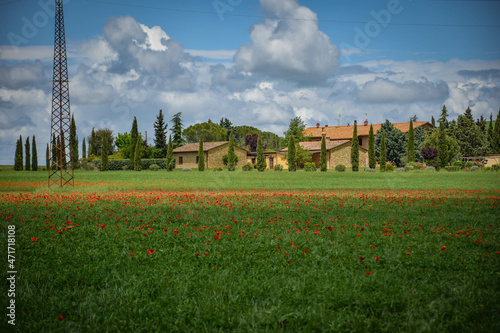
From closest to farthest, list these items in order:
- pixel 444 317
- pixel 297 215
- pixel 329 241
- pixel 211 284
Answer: pixel 444 317, pixel 211 284, pixel 329 241, pixel 297 215

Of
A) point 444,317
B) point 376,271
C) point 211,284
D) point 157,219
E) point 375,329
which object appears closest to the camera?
point 375,329

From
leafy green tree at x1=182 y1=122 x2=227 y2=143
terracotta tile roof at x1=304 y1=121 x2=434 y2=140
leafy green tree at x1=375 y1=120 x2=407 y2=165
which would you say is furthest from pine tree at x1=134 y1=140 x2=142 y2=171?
leafy green tree at x1=375 y1=120 x2=407 y2=165

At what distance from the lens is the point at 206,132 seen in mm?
85688

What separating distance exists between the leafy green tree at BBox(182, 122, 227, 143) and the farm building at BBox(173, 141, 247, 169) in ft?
71.0

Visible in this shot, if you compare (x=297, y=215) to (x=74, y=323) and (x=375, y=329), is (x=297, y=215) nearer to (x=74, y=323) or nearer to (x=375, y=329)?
(x=375, y=329)

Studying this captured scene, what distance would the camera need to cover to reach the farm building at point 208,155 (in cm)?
6053

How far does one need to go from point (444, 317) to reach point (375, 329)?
879 mm

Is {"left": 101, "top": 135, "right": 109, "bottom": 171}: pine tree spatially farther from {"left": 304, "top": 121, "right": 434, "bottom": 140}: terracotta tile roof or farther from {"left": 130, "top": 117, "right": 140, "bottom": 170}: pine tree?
{"left": 304, "top": 121, "right": 434, "bottom": 140}: terracotta tile roof

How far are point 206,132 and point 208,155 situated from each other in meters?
26.5

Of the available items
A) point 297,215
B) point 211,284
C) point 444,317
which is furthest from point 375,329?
point 297,215

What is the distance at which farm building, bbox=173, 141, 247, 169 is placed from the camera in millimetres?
60531

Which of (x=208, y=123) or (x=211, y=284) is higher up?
(x=208, y=123)

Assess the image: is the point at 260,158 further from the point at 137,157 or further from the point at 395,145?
the point at 395,145

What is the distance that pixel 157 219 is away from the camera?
28.6 feet
